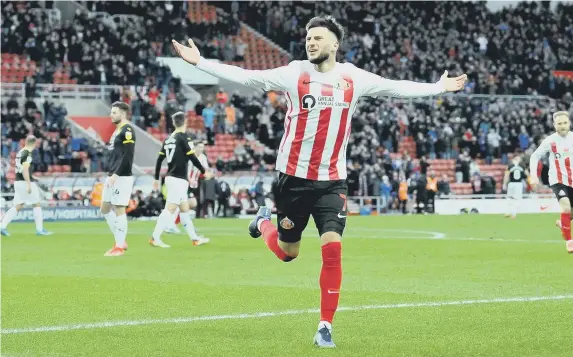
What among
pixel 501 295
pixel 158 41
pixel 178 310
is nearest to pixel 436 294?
pixel 501 295

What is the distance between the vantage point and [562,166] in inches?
665

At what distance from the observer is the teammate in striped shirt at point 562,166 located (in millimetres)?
16844

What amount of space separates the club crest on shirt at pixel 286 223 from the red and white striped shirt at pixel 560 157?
9.42 metres

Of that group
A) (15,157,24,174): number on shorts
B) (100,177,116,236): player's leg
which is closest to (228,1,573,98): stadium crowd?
(15,157,24,174): number on shorts

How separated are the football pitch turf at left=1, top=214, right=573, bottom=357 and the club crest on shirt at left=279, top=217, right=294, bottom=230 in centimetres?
80

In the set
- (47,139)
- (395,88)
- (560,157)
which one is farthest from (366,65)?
(395,88)

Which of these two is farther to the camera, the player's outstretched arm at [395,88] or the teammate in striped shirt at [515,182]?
the teammate in striped shirt at [515,182]

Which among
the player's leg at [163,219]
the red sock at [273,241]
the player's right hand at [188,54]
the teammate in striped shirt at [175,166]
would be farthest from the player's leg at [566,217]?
the player's right hand at [188,54]

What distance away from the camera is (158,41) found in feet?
146

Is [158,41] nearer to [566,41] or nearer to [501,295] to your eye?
[566,41]

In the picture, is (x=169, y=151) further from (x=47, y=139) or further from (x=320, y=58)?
(x=47, y=139)

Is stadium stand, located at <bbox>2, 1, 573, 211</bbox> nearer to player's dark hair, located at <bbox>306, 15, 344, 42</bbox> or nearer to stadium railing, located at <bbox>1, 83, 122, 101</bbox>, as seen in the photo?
stadium railing, located at <bbox>1, 83, 122, 101</bbox>

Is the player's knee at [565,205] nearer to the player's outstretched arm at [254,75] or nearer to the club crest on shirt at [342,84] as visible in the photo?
the club crest on shirt at [342,84]

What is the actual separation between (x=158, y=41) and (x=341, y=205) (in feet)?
122
